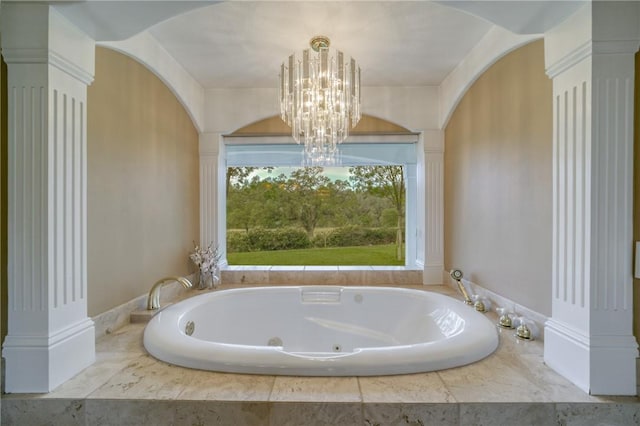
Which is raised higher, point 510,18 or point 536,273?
point 510,18

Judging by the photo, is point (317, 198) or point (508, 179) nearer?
point (508, 179)

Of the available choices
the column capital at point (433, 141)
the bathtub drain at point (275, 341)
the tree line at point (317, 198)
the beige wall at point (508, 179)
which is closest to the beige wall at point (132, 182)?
the tree line at point (317, 198)

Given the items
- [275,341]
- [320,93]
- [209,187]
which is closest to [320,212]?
[209,187]

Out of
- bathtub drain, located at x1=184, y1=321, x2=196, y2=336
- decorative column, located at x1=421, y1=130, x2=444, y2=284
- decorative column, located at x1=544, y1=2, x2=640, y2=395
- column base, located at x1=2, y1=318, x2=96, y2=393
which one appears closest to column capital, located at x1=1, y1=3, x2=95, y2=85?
column base, located at x1=2, y1=318, x2=96, y2=393

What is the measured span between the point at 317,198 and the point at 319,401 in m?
2.39

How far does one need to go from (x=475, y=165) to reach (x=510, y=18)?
3.66 feet

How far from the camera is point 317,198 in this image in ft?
10.9

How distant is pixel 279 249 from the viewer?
3367 mm

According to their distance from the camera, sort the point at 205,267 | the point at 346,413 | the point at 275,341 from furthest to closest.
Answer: the point at 205,267, the point at 275,341, the point at 346,413

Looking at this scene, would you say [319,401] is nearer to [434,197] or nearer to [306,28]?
[306,28]

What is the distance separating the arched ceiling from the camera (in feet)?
4.03

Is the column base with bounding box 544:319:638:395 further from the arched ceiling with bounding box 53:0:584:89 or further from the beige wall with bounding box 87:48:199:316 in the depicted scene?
the beige wall with bounding box 87:48:199:316

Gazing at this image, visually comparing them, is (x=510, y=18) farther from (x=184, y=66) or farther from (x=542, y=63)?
(x=184, y=66)

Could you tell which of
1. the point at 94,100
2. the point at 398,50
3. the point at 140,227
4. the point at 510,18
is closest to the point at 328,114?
the point at 398,50
